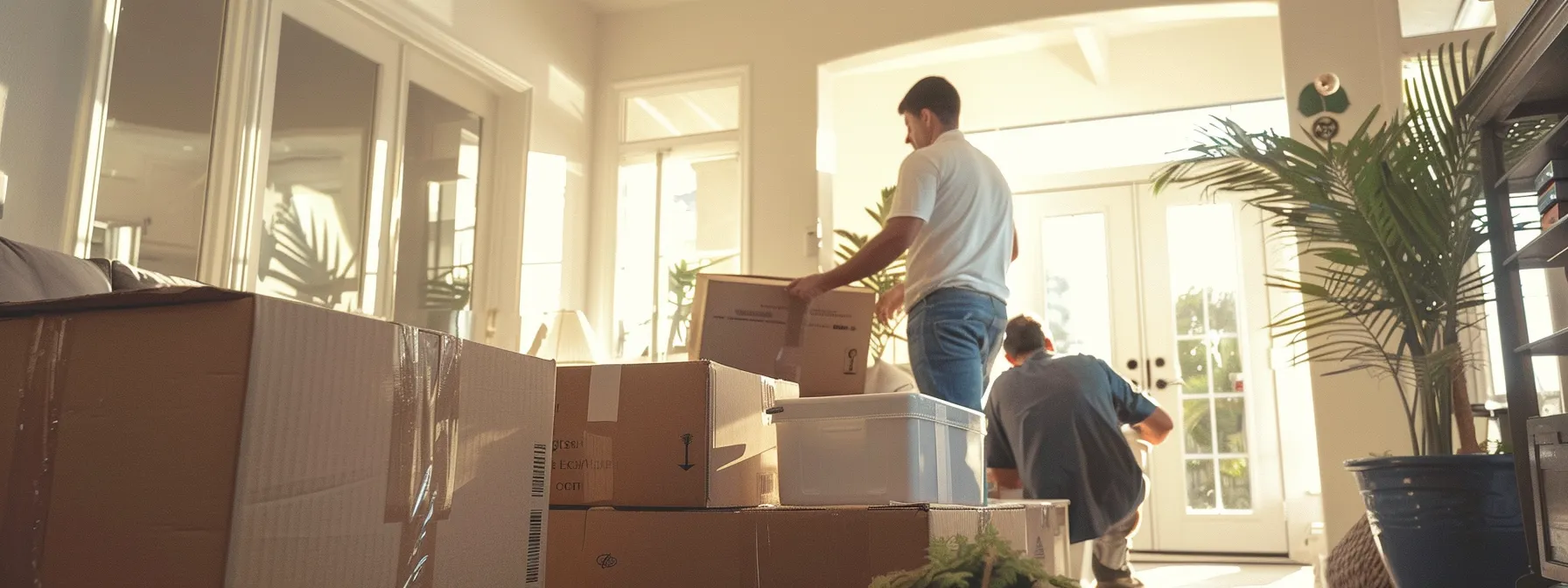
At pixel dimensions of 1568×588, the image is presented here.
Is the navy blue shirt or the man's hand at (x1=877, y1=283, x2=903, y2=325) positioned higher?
the man's hand at (x1=877, y1=283, x2=903, y2=325)

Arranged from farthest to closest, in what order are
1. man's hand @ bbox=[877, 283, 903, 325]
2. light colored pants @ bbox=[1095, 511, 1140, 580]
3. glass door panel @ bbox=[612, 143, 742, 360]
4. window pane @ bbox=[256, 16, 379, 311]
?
glass door panel @ bbox=[612, 143, 742, 360], window pane @ bbox=[256, 16, 379, 311], light colored pants @ bbox=[1095, 511, 1140, 580], man's hand @ bbox=[877, 283, 903, 325]

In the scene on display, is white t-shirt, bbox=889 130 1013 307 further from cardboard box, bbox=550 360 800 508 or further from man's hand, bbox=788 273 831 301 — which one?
cardboard box, bbox=550 360 800 508

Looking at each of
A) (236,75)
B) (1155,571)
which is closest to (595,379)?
(236,75)

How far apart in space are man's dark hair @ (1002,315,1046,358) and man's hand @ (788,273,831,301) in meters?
1.07

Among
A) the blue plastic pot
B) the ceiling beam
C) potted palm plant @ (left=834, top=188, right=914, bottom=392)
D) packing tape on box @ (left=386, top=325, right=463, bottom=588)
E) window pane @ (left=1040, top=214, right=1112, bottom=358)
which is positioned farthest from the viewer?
window pane @ (left=1040, top=214, right=1112, bottom=358)

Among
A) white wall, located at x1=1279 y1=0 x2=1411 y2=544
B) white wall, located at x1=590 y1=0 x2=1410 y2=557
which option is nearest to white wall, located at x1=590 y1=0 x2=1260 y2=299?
white wall, located at x1=590 y1=0 x2=1410 y2=557

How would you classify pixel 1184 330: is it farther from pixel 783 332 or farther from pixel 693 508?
pixel 693 508

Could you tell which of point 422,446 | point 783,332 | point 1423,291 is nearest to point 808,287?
point 783,332

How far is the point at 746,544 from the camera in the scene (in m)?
1.72

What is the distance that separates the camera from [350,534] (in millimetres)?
1015

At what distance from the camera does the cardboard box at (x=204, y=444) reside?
0.91m

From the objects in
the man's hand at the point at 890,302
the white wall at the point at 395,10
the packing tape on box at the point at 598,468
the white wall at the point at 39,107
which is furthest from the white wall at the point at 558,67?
the packing tape on box at the point at 598,468

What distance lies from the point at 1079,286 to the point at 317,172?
3822 mm

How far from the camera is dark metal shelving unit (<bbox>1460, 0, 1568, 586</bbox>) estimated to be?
188cm
